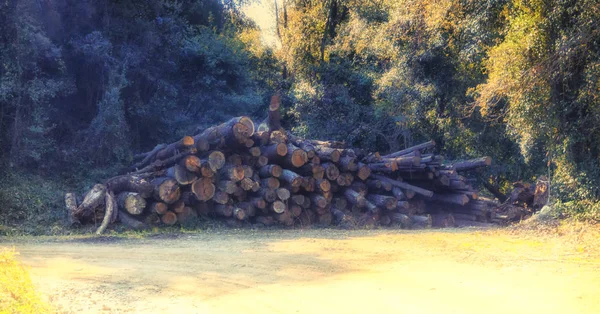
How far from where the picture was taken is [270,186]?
1283 cm

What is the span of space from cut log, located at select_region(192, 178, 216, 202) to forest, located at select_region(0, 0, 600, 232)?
3826 millimetres

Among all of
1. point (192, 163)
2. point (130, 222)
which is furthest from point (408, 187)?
point (130, 222)

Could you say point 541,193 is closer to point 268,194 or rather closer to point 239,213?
point 268,194

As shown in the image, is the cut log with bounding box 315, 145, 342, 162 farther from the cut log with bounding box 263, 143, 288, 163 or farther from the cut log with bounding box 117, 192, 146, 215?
the cut log with bounding box 117, 192, 146, 215

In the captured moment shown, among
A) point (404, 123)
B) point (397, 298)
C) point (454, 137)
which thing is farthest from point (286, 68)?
point (397, 298)

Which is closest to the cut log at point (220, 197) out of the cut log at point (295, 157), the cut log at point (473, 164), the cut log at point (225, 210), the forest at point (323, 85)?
the cut log at point (225, 210)

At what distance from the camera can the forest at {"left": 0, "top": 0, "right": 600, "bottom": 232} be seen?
11.4 metres

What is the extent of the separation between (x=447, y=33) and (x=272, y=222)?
28.3ft

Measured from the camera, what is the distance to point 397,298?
5914 millimetres

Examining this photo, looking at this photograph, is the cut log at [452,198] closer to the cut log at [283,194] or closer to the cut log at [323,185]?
the cut log at [323,185]

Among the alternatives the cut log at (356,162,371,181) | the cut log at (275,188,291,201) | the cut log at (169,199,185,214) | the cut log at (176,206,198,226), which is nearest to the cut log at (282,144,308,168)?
the cut log at (275,188,291,201)

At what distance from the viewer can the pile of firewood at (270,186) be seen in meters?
12.2

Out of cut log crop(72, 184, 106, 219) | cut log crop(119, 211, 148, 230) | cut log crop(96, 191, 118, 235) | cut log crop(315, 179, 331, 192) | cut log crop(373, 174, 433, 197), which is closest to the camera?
cut log crop(96, 191, 118, 235)

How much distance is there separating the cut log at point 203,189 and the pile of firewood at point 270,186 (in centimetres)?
2
